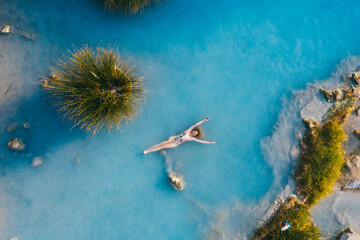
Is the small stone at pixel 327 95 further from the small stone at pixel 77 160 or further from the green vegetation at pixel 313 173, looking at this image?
the small stone at pixel 77 160

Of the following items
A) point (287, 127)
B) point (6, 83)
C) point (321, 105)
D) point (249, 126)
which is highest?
point (321, 105)

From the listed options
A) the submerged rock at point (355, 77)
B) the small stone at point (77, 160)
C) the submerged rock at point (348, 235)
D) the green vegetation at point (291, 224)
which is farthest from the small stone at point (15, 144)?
the submerged rock at point (355, 77)

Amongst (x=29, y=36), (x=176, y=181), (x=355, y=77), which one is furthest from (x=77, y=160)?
(x=355, y=77)

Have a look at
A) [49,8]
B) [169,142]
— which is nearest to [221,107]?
[169,142]

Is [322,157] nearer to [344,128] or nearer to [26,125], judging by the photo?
[344,128]

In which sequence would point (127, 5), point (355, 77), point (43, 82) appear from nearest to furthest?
point (127, 5) < point (43, 82) < point (355, 77)

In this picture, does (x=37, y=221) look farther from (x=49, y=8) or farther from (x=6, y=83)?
(x=49, y=8)

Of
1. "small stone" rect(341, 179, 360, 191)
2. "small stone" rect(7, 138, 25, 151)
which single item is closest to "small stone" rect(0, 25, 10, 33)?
"small stone" rect(7, 138, 25, 151)
